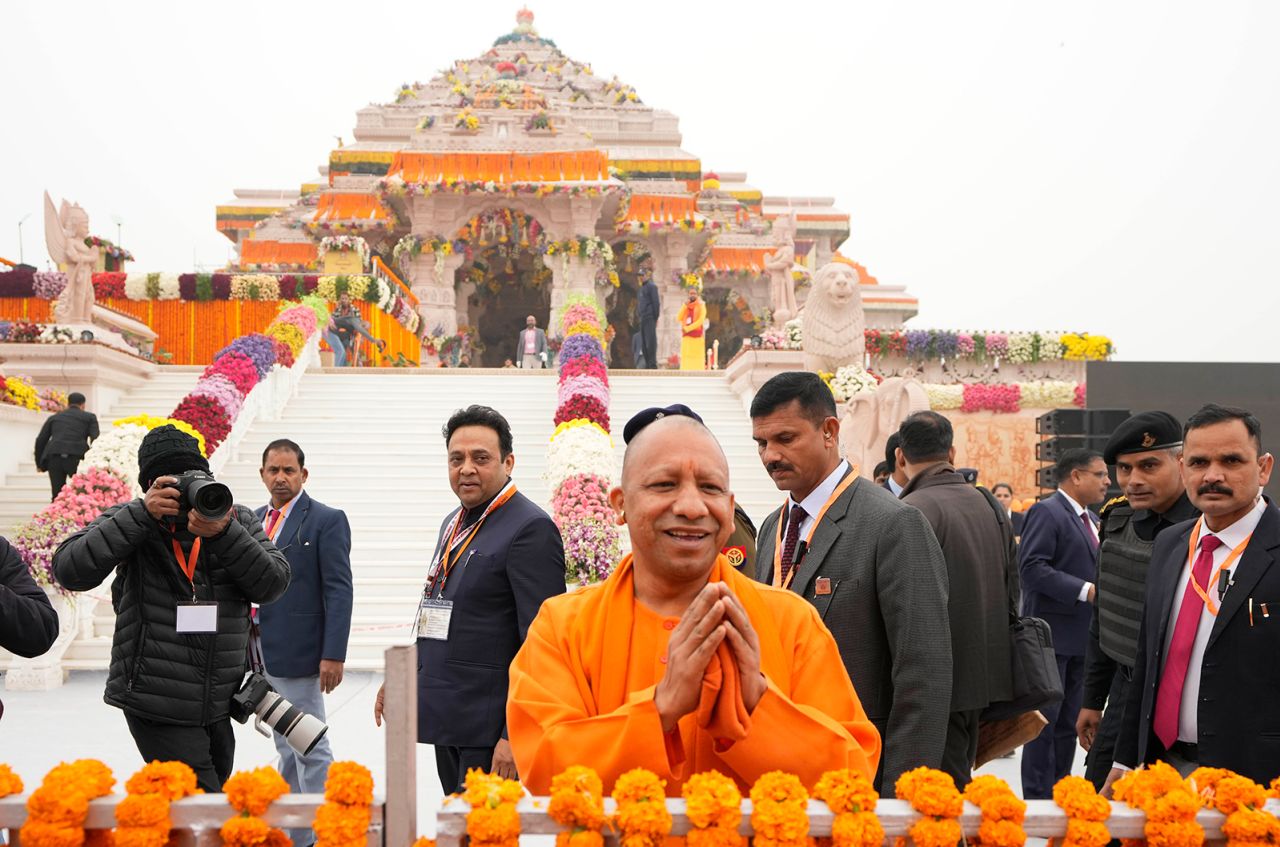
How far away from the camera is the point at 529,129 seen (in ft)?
88.7

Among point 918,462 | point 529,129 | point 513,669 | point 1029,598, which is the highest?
point 529,129

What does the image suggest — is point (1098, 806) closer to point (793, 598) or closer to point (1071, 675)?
point (793, 598)

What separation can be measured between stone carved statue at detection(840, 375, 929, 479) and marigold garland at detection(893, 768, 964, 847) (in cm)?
659

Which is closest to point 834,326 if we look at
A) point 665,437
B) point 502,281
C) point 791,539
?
point 791,539

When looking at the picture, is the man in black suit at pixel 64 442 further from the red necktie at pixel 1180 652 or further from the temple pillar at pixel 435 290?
the temple pillar at pixel 435 290

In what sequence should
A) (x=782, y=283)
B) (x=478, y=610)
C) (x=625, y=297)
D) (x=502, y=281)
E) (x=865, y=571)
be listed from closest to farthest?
(x=865, y=571) < (x=478, y=610) < (x=782, y=283) < (x=502, y=281) < (x=625, y=297)

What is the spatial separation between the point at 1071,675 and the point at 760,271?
26.2 meters

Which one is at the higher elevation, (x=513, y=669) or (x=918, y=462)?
(x=918, y=462)

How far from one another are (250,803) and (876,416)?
296 inches

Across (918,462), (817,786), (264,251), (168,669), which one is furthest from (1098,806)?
(264,251)

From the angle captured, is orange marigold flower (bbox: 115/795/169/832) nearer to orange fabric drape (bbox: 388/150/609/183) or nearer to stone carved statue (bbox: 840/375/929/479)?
stone carved statue (bbox: 840/375/929/479)

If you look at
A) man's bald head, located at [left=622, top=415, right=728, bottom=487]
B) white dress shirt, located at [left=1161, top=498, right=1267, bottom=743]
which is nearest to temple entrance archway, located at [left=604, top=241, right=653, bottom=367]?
white dress shirt, located at [left=1161, top=498, right=1267, bottom=743]

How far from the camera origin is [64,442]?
10602 millimetres

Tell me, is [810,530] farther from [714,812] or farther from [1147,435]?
[1147,435]
